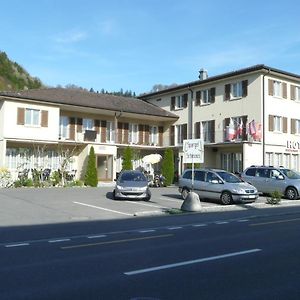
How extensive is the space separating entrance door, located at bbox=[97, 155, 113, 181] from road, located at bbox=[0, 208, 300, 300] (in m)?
25.9

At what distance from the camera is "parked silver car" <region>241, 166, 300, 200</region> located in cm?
2578

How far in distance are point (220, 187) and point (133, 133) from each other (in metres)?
21.5

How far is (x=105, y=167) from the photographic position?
39938 mm

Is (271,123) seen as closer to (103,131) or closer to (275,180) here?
(275,180)

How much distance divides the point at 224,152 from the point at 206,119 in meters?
3.28

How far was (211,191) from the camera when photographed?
74.9 feet

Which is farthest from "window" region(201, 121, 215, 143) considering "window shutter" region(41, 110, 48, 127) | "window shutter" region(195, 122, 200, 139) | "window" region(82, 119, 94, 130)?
"window shutter" region(41, 110, 48, 127)

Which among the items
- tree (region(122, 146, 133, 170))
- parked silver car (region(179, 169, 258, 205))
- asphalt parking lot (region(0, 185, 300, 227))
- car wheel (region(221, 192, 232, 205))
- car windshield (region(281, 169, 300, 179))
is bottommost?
asphalt parking lot (region(0, 185, 300, 227))

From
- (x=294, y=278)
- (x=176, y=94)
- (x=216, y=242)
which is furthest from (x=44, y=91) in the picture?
(x=294, y=278)

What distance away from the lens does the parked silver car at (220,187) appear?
21797 millimetres

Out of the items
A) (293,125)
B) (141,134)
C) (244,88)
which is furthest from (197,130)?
(293,125)

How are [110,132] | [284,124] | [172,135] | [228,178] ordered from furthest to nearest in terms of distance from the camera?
[172,135] < [110,132] < [284,124] < [228,178]

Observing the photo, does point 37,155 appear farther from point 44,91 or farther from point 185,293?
point 185,293

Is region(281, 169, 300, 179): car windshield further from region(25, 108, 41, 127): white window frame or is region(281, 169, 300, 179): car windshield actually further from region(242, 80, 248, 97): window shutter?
region(25, 108, 41, 127): white window frame
